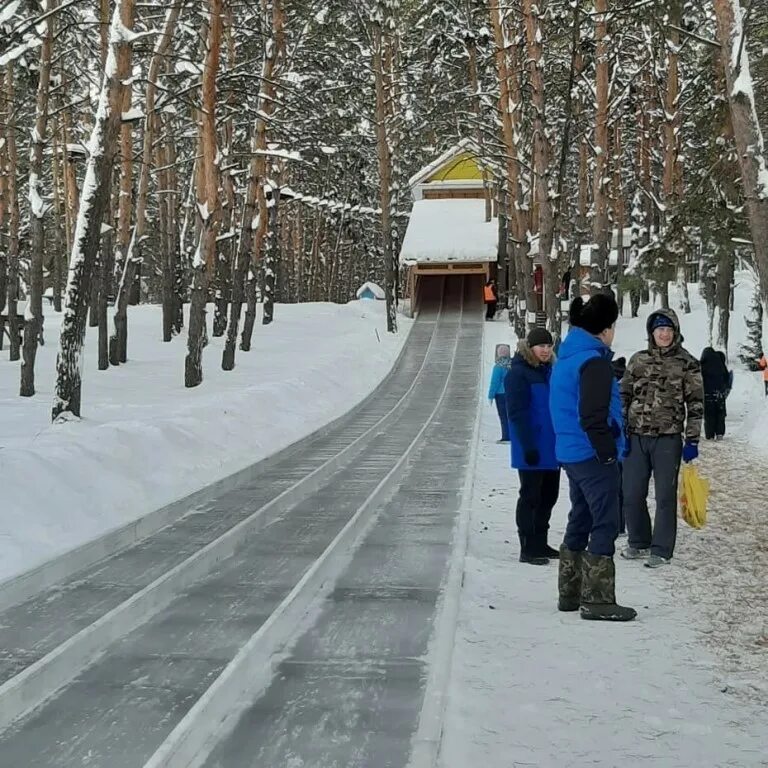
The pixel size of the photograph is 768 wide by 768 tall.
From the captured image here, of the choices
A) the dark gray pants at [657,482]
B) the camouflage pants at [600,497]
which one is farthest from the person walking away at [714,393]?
the camouflage pants at [600,497]

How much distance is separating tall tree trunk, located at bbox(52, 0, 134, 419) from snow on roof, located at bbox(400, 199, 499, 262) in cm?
2871

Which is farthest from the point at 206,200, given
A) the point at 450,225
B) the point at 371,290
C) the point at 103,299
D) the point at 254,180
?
the point at 371,290

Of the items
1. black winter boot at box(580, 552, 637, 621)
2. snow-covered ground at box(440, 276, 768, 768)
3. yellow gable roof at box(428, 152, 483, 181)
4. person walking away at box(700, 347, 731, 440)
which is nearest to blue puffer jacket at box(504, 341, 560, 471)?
snow-covered ground at box(440, 276, 768, 768)

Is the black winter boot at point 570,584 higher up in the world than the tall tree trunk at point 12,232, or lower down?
lower down

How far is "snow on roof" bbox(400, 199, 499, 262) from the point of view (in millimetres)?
43094

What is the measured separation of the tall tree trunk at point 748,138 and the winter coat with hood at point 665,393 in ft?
11.1

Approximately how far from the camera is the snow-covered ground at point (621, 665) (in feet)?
13.9

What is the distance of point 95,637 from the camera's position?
5.59m

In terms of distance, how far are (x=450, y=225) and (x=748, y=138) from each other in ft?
123

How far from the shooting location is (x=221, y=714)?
182 inches

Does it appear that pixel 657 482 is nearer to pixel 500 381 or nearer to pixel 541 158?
pixel 500 381

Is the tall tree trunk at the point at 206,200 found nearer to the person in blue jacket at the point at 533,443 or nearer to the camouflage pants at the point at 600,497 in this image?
the person in blue jacket at the point at 533,443

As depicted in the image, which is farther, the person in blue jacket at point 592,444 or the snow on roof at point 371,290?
the snow on roof at point 371,290

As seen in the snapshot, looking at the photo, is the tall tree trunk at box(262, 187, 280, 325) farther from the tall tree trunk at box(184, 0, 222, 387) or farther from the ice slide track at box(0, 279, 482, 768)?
Result: the ice slide track at box(0, 279, 482, 768)
